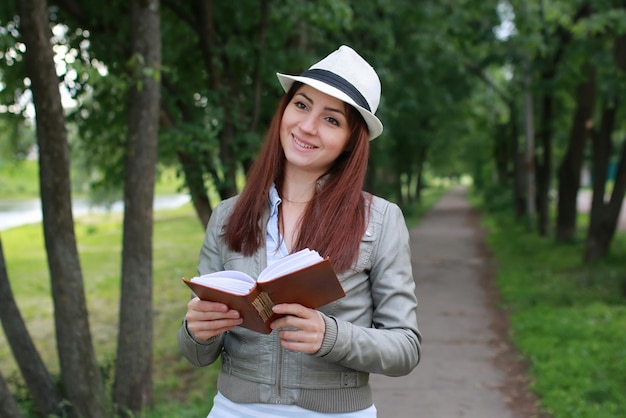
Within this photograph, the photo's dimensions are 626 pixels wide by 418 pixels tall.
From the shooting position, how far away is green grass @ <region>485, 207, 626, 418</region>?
6.03 m

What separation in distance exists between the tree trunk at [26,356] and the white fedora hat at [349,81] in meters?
3.18

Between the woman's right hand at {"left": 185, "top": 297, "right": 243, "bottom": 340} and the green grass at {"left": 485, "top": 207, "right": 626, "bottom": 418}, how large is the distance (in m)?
4.53

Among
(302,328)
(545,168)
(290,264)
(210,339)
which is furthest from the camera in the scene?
(545,168)

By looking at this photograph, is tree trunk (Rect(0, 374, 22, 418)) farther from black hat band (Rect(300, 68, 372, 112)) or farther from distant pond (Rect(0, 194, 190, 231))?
distant pond (Rect(0, 194, 190, 231))

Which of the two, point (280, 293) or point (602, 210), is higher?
point (280, 293)

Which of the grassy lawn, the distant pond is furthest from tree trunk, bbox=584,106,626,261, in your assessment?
the distant pond

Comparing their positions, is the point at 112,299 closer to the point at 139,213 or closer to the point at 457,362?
the point at 457,362

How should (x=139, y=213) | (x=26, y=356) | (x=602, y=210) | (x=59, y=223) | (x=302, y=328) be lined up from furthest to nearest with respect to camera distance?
(x=602, y=210) → (x=139, y=213) → (x=26, y=356) → (x=59, y=223) → (x=302, y=328)

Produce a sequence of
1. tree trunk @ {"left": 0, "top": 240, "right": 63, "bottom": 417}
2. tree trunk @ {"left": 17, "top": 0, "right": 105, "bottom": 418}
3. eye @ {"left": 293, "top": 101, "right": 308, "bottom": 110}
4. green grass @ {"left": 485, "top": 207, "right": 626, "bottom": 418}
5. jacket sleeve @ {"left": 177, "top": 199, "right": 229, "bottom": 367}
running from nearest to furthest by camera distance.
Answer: jacket sleeve @ {"left": 177, "top": 199, "right": 229, "bottom": 367}
eye @ {"left": 293, "top": 101, "right": 308, "bottom": 110}
tree trunk @ {"left": 17, "top": 0, "right": 105, "bottom": 418}
tree trunk @ {"left": 0, "top": 240, "right": 63, "bottom": 417}
green grass @ {"left": 485, "top": 207, "right": 626, "bottom": 418}

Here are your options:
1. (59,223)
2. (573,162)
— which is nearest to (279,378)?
(59,223)

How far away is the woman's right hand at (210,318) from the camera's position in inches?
74.7

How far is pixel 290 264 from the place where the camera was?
1.77 m

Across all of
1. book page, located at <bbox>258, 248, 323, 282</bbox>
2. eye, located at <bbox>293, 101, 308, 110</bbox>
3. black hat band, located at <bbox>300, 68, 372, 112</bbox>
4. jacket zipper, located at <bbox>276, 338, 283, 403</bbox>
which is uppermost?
black hat band, located at <bbox>300, 68, 372, 112</bbox>

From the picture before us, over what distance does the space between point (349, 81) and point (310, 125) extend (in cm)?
18
